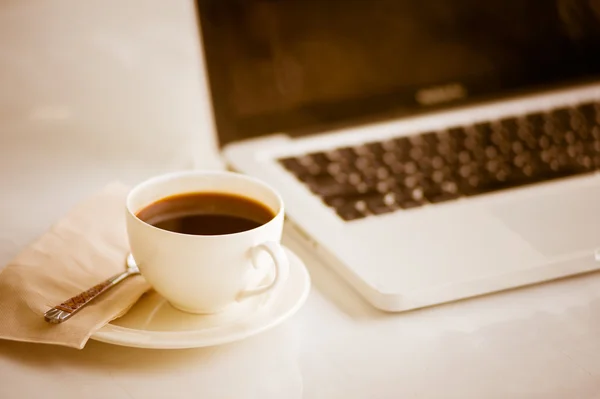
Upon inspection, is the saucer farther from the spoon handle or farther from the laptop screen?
the laptop screen

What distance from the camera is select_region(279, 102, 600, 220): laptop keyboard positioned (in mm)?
655

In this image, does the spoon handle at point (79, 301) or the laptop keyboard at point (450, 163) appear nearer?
the spoon handle at point (79, 301)

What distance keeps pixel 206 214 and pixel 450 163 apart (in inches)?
11.8

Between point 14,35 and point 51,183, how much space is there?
21cm

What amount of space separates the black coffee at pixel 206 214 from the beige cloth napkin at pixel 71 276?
0.16 feet

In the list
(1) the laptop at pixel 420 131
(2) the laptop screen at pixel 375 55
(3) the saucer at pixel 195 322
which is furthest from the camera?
(2) the laptop screen at pixel 375 55

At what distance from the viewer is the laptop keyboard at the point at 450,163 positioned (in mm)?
655

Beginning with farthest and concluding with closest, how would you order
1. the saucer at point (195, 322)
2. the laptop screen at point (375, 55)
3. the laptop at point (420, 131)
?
the laptop screen at point (375, 55)
the laptop at point (420, 131)
the saucer at point (195, 322)

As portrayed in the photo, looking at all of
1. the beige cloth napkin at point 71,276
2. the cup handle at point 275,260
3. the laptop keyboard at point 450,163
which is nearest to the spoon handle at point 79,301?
the beige cloth napkin at point 71,276

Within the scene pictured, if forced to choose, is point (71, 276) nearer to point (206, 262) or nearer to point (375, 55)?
point (206, 262)

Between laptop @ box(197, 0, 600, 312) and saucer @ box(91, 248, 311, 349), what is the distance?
64 millimetres

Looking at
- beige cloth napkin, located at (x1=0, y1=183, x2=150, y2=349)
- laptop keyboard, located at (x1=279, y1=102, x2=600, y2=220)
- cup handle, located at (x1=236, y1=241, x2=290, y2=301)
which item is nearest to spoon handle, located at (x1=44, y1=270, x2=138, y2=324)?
beige cloth napkin, located at (x1=0, y1=183, x2=150, y2=349)

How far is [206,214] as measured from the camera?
527 millimetres

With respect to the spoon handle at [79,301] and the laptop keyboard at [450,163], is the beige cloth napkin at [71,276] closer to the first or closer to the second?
the spoon handle at [79,301]
